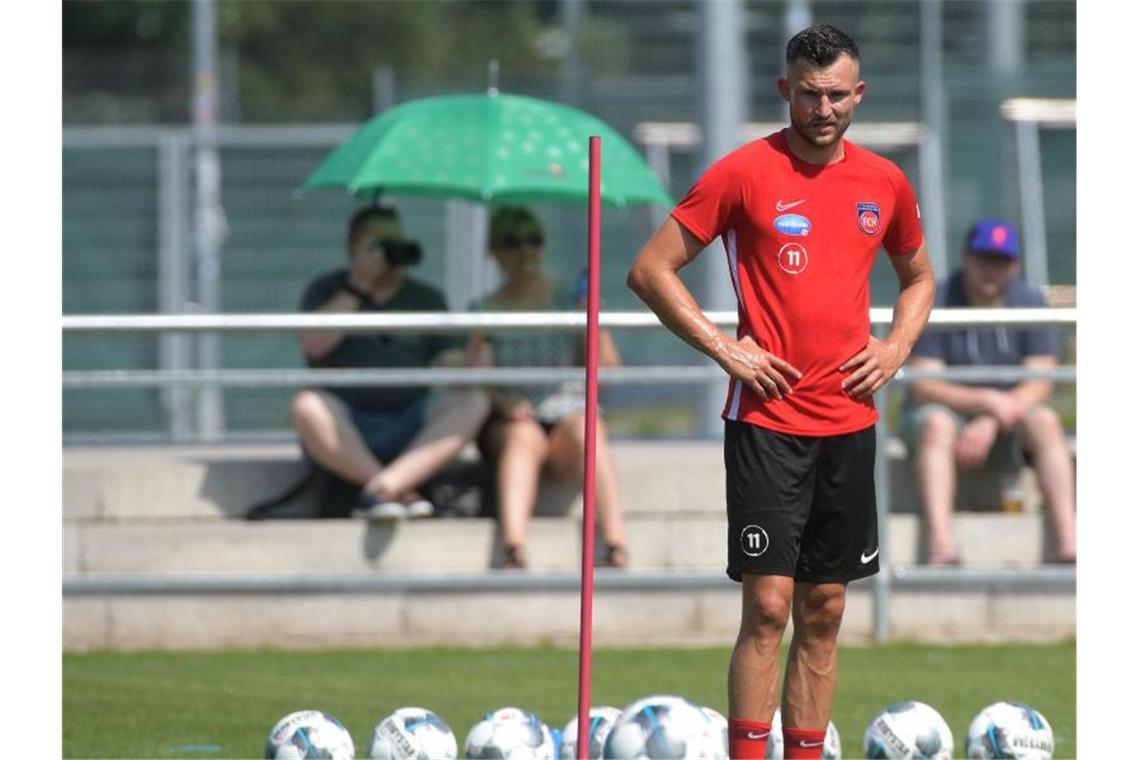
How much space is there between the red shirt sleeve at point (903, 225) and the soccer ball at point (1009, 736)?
165 cm

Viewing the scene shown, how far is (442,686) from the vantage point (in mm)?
9906

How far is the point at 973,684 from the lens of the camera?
32.9 ft

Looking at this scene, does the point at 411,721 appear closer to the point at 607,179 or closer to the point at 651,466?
the point at 651,466

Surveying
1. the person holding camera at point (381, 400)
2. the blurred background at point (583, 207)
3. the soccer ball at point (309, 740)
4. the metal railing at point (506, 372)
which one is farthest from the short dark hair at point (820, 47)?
the blurred background at point (583, 207)

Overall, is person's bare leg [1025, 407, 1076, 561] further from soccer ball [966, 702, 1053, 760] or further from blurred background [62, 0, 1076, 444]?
soccer ball [966, 702, 1053, 760]

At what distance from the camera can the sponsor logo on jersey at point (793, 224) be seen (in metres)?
6.46

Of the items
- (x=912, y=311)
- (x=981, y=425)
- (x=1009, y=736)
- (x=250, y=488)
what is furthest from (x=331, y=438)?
(x=912, y=311)

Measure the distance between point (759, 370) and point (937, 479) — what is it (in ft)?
17.3

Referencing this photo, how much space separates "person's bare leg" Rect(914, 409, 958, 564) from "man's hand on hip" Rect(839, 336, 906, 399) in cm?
497

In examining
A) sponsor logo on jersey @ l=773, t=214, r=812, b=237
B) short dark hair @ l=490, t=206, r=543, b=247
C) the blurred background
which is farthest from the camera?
the blurred background

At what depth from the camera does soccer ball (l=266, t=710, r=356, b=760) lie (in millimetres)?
7199

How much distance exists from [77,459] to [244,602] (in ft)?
5.52

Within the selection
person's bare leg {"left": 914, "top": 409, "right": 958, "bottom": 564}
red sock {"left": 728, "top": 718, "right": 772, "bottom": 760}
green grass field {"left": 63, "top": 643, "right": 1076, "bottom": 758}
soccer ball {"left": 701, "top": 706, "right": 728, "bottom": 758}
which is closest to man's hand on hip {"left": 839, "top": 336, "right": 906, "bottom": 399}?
red sock {"left": 728, "top": 718, "right": 772, "bottom": 760}
